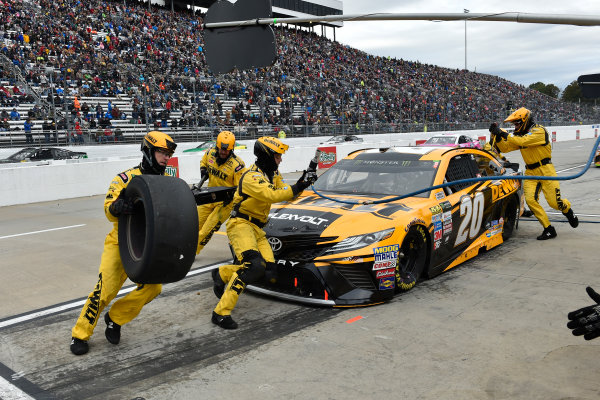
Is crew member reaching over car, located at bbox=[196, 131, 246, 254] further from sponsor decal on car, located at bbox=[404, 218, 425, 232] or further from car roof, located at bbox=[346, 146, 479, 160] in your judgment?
sponsor decal on car, located at bbox=[404, 218, 425, 232]

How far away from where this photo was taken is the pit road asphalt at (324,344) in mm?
3400

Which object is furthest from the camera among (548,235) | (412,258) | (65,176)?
(65,176)

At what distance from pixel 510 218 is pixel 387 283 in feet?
11.2

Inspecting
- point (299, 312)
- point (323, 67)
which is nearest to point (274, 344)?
point (299, 312)

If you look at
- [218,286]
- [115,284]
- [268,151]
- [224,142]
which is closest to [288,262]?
[218,286]

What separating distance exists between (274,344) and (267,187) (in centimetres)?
136

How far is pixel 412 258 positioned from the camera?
536cm

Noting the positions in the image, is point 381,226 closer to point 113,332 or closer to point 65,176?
point 113,332

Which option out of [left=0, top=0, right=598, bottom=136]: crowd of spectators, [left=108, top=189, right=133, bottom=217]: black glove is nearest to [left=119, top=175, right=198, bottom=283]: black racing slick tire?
[left=108, top=189, right=133, bottom=217]: black glove

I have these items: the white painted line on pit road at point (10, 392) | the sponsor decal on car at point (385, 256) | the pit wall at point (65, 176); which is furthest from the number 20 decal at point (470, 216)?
the pit wall at point (65, 176)

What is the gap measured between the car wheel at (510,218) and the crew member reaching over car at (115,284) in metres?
4.93

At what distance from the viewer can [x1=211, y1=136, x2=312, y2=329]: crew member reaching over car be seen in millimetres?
4516

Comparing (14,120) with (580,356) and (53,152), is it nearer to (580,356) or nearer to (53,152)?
(53,152)

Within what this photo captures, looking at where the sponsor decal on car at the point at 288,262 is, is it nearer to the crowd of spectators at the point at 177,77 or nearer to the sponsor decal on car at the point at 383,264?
the sponsor decal on car at the point at 383,264
